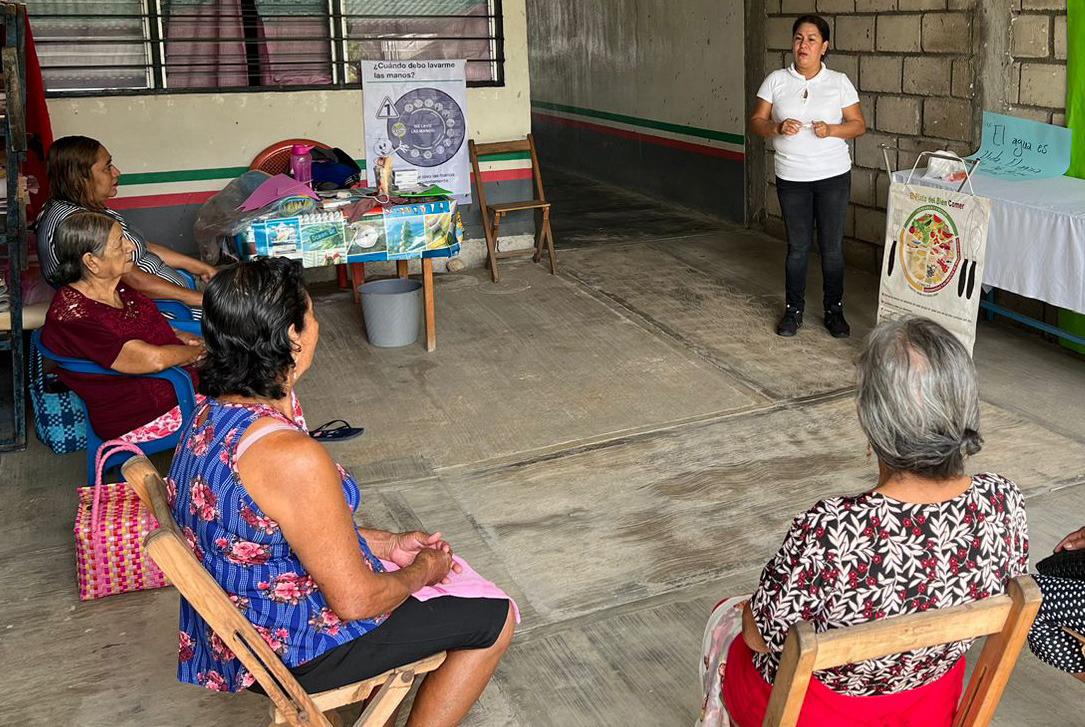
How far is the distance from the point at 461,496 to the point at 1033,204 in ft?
8.45

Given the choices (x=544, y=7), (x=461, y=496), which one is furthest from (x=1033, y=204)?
(x=544, y=7)

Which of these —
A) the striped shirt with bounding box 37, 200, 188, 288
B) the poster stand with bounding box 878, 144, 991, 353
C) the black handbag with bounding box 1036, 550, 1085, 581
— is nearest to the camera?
the black handbag with bounding box 1036, 550, 1085, 581

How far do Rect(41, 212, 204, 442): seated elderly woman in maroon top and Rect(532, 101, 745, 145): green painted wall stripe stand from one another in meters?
5.17

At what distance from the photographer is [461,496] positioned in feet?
12.0

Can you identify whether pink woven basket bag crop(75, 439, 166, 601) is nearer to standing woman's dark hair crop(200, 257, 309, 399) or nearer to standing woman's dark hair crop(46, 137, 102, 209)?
standing woman's dark hair crop(200, 257, 309, 399)

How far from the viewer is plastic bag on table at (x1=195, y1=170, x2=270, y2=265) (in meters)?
5.08

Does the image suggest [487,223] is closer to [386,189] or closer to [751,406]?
[386,189]

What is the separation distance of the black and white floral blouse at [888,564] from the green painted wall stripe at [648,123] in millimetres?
6279

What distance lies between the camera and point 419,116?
652 centimetres

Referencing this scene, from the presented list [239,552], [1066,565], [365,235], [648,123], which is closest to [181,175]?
[365,235]

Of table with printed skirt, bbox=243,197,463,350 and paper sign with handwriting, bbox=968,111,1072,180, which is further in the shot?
paper sign with handwriting, bbox=968,111,1072,180

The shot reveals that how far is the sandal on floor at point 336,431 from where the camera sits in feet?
13.6

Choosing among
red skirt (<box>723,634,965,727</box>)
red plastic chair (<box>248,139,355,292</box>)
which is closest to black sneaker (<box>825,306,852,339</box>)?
red plastic chair (<box>248,139,355,292</box>)

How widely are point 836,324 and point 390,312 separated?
2128mm
